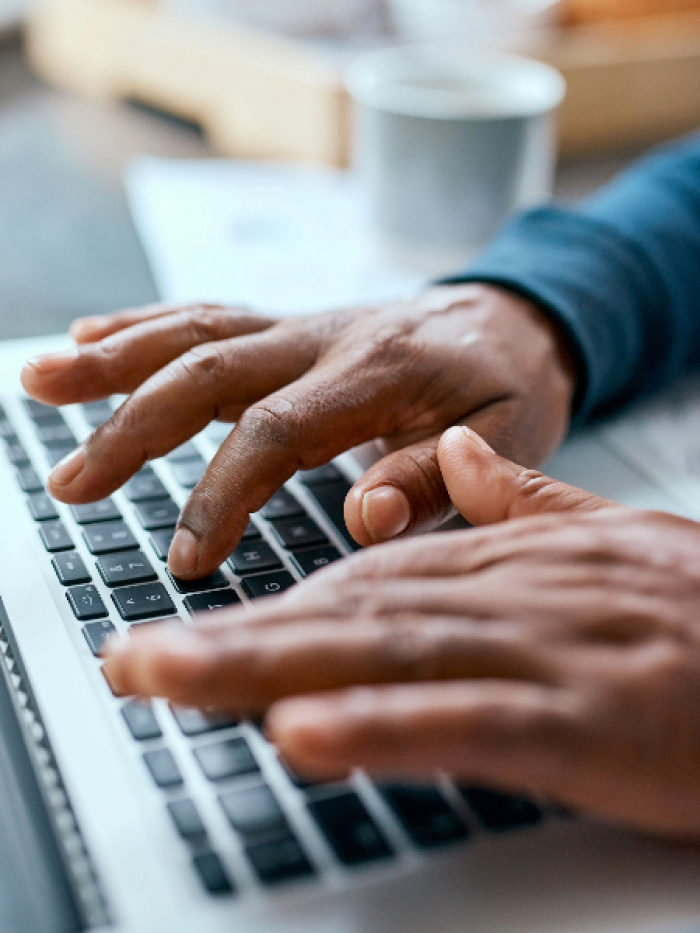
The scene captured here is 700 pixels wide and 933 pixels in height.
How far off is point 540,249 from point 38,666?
1.38 ft

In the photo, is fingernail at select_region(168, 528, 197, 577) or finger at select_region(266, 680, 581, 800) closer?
finger at select_region(266, 680, 581, 800)

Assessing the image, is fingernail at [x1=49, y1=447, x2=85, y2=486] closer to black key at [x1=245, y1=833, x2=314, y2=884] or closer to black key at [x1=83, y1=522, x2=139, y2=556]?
black key at [x1=83, y1=522, x2=139, y2=556]

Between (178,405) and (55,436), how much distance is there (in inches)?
3.2

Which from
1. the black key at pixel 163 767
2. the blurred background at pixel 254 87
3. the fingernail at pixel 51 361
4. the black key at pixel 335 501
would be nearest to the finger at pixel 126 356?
the fingernail at pixel 51 361

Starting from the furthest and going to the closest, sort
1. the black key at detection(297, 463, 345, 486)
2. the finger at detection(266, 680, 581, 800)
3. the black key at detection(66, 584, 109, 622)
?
the black key at detection(297, 463, 345, 486)
the black key at detection(66, 584, 109, 622)
the finger at detection(266, 680, 581, 800)

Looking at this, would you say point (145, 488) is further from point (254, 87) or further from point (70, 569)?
point (254, 87)

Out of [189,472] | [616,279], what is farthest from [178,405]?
[616,279]

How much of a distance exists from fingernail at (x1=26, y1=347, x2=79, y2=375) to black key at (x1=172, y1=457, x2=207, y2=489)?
0.24ft

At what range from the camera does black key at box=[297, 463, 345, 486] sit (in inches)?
18.5

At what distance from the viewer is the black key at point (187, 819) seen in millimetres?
280

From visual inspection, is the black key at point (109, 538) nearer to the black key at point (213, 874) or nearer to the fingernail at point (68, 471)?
the fingernail at point (68, 471)

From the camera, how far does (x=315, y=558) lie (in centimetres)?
41

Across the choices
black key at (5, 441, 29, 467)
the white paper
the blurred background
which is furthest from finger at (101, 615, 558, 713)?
the blurred background

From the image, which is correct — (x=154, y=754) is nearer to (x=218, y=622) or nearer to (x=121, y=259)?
(x=218, y=622)
